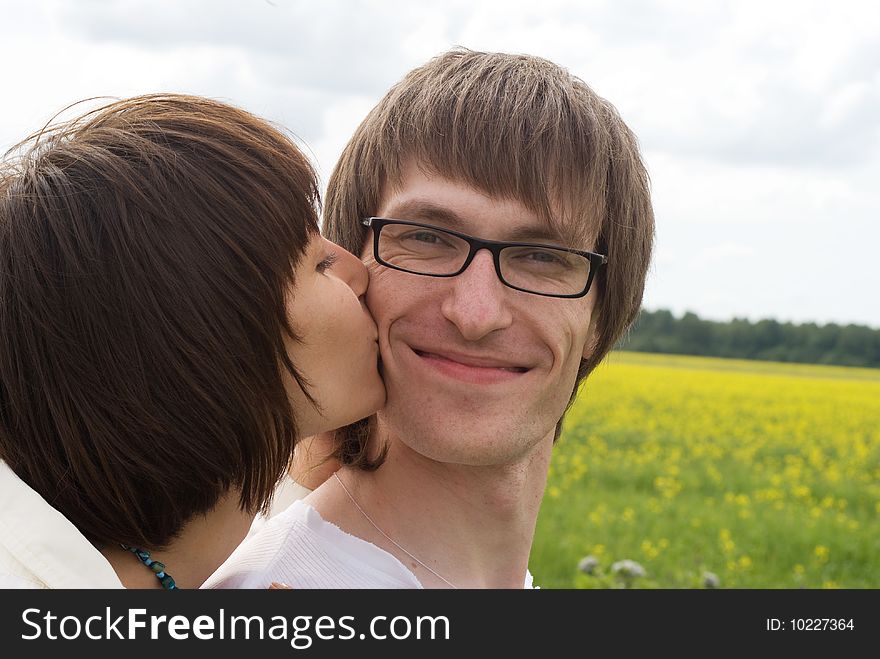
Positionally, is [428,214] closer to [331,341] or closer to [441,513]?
[331,341]

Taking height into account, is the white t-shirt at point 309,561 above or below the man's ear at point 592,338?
below

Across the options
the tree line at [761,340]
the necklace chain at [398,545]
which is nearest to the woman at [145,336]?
the necklace chain at [398,545]

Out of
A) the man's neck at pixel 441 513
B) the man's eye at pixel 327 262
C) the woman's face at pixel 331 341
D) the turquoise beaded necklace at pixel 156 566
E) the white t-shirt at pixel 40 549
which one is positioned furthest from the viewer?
the man's neck at pixel 441 513

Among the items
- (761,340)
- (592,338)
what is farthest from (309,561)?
(761,340)

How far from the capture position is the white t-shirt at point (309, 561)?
7.73 ft

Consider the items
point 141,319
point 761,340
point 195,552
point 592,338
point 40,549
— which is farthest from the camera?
point 761,340

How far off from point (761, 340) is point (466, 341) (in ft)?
167

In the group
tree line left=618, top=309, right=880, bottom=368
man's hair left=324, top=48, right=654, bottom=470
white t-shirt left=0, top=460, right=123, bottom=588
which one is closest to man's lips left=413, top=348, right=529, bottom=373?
man's hair left=324, top=48, right=654, bottom=470

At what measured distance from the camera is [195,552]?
90.1 inches

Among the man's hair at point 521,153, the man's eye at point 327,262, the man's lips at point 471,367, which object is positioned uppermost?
the man's hair at point 521,153

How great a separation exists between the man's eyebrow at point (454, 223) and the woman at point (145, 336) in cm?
34

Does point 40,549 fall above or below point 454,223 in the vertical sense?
below

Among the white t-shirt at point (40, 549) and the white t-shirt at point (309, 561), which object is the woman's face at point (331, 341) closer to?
the white t-shirt at point (309, 561)
